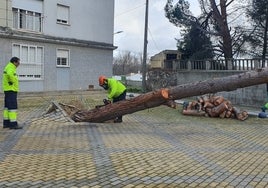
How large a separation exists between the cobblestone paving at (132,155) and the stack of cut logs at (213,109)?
7.83 feet

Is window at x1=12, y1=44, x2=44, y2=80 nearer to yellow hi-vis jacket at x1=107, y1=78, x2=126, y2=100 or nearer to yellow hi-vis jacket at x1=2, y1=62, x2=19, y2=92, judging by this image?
yellow hi-vis jacket at x1=107, y1=78, x2=126, y2=100

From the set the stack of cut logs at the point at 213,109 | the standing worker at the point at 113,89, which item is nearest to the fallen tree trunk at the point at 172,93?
the standing worker at the point at 113,89

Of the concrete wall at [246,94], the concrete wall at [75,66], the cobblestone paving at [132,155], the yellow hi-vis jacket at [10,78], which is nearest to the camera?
the cobblestone paving at [132,155]

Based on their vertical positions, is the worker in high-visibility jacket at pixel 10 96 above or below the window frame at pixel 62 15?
below

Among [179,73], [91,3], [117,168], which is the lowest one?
[117,168]

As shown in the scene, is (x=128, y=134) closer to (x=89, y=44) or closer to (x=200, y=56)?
(x=200, y=56)

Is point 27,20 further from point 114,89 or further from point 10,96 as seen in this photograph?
point 10,96

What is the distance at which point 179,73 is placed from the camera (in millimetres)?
→ 26078

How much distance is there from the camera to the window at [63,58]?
2786 centimetres

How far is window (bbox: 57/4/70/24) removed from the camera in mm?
27891

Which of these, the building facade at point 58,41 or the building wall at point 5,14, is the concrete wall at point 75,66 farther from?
the building wall at point 5,14

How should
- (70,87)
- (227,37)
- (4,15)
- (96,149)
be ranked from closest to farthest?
(96,149), (4,15), (227,37), (70,87)

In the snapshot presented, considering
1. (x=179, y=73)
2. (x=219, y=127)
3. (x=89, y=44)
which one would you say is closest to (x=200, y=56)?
(x=179, y=73)

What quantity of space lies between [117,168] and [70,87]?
23076mm
